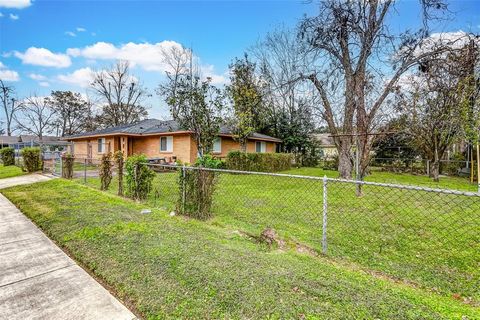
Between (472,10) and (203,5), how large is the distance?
1079 cm

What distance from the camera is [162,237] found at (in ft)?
12.6

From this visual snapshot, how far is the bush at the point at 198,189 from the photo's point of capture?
527 centimetres

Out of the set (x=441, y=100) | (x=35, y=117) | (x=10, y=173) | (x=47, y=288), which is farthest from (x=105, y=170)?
(x=35, y=117)

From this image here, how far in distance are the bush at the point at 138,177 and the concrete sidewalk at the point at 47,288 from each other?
2.98 m

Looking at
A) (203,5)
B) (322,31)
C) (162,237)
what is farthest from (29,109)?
(162,237)

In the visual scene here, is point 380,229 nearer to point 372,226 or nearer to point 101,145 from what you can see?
point 372,226

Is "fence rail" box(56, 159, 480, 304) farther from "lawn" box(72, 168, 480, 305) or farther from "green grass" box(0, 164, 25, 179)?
"green grass" box(0, 164, 25, 179)

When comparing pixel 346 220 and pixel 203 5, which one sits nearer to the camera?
pixel 346 220

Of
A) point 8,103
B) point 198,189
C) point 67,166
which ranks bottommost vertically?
point 198,189

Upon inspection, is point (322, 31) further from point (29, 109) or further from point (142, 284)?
point (29, 109)

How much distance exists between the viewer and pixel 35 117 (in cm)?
3825

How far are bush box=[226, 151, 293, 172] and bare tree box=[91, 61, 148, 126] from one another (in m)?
25.1

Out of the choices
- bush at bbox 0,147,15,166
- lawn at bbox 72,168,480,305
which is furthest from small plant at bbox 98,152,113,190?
bush at bbox 0,147,15,166

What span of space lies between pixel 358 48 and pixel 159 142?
13325 mm
